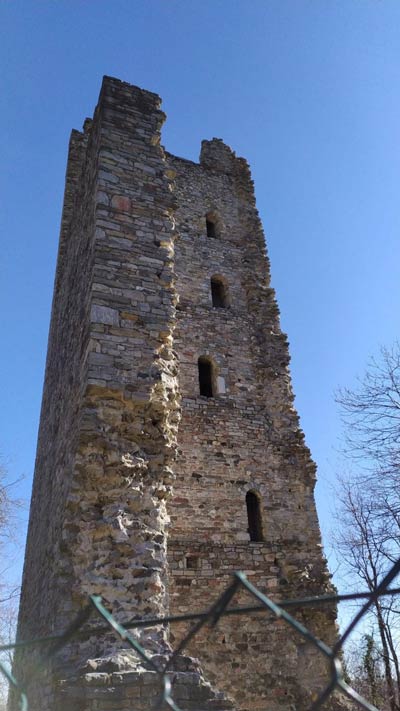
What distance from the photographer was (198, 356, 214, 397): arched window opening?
13383 millimetres

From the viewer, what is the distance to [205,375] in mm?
13672

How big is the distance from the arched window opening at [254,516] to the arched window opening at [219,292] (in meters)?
5.29

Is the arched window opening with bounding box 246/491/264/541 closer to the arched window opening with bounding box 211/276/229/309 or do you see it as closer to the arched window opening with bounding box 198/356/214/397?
the arched window opening with bounding box 198/356/214/397

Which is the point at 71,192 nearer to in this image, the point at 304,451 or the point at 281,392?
the point at 281,392

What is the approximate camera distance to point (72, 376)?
20.9ft

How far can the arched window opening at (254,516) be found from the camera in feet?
38.4

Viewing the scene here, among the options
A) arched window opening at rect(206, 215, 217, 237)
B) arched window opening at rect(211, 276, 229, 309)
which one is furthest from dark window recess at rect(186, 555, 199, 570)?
arched window opening at rect(206, 215, 217, 237)

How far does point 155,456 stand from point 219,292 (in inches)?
412

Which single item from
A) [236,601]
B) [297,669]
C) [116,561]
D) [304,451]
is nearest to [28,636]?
[116,561]

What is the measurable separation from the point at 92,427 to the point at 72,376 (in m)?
1.41

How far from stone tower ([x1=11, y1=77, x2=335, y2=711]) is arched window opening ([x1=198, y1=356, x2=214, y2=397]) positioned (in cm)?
5

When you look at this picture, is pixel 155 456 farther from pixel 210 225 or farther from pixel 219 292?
pixel 210 225

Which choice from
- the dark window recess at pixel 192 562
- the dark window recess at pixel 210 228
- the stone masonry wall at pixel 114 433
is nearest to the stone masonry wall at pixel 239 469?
the dark window recess at pixel 192 562

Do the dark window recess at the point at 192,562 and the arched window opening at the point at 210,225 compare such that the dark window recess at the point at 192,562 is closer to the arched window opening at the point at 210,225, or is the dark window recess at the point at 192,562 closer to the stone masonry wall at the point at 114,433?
the stone masonry wall at the point at 114,433
